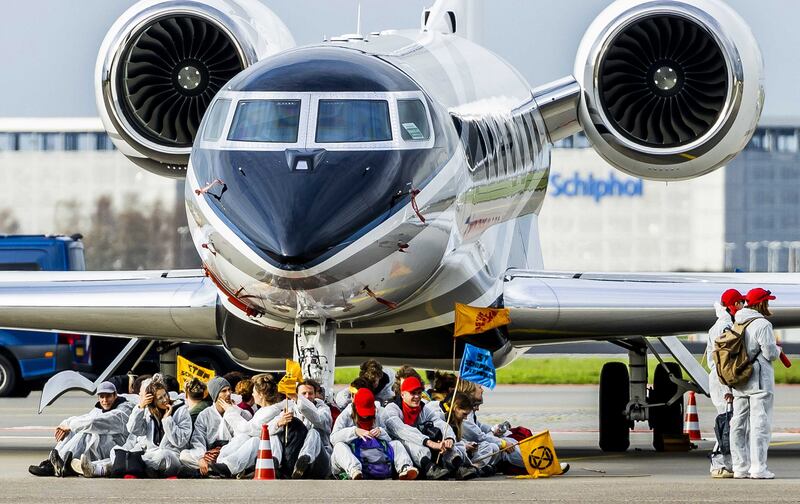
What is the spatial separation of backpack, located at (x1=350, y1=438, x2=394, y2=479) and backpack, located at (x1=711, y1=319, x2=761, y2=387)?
282 centimetres

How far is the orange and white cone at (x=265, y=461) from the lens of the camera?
44.7 ft

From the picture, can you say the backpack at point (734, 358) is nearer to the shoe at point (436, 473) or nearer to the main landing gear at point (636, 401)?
the shoe at point (436, 473)

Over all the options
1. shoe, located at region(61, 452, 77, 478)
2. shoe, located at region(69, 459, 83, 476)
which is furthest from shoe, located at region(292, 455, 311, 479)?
shoe, located at region(61, 452, 77, 478)

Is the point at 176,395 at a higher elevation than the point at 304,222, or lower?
lower

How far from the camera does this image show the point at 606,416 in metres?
19.1

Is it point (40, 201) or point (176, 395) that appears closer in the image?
point (176, 395)

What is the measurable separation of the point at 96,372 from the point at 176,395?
16.4 metres

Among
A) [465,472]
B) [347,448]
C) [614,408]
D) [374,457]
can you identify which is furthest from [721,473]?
[614,408]

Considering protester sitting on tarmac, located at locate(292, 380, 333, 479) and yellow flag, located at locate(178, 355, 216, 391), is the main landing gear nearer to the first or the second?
yellow flag, located at locate(178, 355, 216, 391)

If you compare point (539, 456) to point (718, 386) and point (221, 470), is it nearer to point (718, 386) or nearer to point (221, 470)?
point (718, 386)

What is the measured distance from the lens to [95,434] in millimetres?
14305

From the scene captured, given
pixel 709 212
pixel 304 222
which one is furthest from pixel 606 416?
pixel 709 212

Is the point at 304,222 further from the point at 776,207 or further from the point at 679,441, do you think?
the point at 776,207

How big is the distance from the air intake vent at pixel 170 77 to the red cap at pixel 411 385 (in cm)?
599
